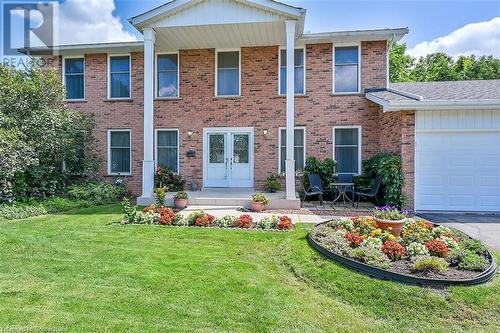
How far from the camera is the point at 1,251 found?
521cm

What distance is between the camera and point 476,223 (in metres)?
7.52

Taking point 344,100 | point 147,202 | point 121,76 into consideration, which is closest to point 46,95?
point 121,76

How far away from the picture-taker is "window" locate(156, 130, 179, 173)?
39.6 feet

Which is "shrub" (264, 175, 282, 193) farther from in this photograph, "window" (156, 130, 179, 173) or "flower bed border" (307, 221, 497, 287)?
"flower bed border" (307, 221, 497, 287)

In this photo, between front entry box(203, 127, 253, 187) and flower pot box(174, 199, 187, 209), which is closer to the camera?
flower pot box(174, 199, 187, 209)

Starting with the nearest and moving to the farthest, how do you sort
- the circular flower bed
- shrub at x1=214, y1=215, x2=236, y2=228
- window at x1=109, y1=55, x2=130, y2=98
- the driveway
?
the circular flower bed → the driveway → shrub at x1=214, y1=215, x2=236, y2=228 → window at x1=109, y1=55, x2=130, y2=98

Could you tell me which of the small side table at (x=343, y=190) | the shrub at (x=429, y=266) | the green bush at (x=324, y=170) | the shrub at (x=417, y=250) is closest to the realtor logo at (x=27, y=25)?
the green bush at (x=324, y=170)

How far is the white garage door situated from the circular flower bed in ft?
12.2

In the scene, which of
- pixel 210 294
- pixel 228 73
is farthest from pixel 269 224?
pixel 228 73

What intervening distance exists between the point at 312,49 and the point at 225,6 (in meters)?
3.63

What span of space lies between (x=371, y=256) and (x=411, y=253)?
2.02 ft

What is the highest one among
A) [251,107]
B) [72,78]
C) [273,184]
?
[72,78]

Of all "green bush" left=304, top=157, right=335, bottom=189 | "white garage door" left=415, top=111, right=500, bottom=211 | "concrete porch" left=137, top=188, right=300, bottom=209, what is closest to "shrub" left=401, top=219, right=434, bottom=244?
"white garage door" left=415, top=111, right=500, bottom=211

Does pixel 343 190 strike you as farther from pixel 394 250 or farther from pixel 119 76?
pixel 119 76
